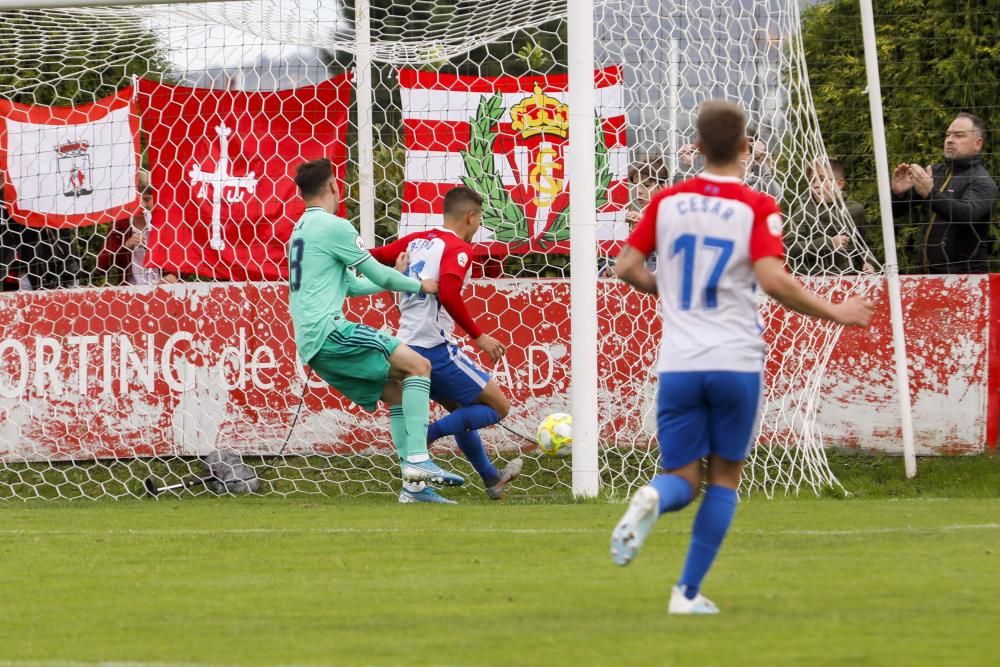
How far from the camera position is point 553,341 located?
10.8 meters

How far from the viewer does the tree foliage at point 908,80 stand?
42.4ft

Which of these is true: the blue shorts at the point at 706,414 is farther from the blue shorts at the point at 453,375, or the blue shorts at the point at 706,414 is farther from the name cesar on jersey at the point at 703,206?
the blue shorts at the point at 453,375

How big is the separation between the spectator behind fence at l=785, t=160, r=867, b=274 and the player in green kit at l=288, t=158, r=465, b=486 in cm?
269

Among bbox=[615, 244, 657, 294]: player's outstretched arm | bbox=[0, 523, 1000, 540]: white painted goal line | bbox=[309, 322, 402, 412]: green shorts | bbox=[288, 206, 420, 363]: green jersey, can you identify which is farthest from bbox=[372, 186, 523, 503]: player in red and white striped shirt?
bbox=[615, 244, 657, 294]: player's outstretched arm

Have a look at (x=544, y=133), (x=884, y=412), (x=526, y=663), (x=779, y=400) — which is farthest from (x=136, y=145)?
(x=526, y=663)

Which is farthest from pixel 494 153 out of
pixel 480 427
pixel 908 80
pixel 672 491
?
pixel 672 491

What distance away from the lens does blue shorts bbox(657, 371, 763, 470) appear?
4844 millimetres

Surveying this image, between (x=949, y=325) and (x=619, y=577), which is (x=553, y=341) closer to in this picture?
(x=949, y=325)

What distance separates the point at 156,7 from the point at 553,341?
381 cm

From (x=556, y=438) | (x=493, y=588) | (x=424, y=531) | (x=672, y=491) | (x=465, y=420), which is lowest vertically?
(x=424, y=531)

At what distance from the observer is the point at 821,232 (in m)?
10.1

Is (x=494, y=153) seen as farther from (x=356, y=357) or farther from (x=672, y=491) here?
(x=672, y=491)

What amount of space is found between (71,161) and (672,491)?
25.0 ft

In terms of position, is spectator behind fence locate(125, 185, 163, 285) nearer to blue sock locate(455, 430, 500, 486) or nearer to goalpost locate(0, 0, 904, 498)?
goalpost locate(0, 0, 904, 498)
